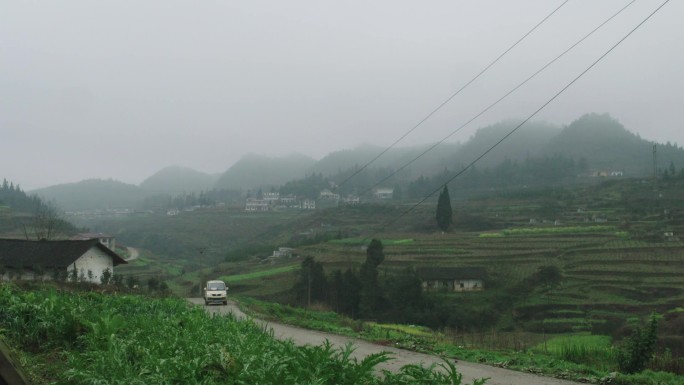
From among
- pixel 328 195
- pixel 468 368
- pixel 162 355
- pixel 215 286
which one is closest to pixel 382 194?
pixel 328 195

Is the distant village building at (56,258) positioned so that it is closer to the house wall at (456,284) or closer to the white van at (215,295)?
the white van at (215,295)

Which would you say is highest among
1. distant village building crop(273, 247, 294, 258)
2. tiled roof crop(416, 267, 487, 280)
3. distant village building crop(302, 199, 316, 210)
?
distant village building crop(302, 199, 316, 210)

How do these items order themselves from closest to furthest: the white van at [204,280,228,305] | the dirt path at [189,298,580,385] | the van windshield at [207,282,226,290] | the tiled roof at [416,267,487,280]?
the dirt path at [189,298,580,385] → the white van at [204,280,228,305] → the van windshield at [207,282,226,290] → the tiled roof at [416,267,487,280]

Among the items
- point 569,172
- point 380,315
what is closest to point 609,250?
point 380,315

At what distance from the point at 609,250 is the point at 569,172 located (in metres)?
103

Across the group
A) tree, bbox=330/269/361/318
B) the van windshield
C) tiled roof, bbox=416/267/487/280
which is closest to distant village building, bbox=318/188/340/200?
tiled roof, bbox=416/267/487/280

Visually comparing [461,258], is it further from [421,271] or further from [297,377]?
[297,377]

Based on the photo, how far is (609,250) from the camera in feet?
205

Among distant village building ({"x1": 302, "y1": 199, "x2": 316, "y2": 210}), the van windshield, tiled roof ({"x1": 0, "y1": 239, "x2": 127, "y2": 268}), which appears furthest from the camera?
distant village building ({"x1": 302, "y1": 199, "x2": 316, "y2": 210})

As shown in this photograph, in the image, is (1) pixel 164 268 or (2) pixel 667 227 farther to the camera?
(1) pixel 164 268

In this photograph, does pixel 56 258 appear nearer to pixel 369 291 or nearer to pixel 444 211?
pixel 369 291

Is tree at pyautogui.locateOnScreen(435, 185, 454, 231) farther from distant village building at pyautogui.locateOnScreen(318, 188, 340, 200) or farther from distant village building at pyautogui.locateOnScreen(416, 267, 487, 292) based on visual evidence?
distant village building at pyautogui.locateOnScreen(318, 188, 340, 200)

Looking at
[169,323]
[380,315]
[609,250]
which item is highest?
[169,323]

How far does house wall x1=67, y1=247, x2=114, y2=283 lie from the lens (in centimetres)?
3771
